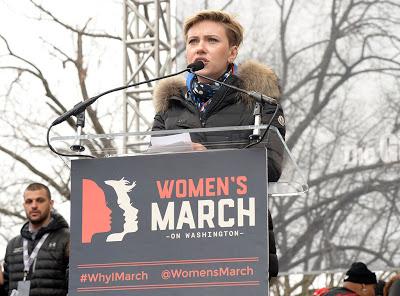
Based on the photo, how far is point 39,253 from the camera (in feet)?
22.1

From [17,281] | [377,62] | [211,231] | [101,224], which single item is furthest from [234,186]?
[377,62]

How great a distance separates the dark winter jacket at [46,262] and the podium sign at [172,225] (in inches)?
133

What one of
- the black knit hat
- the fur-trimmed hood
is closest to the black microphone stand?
the fur-trimmed hood

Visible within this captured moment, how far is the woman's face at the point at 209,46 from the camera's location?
150 inches

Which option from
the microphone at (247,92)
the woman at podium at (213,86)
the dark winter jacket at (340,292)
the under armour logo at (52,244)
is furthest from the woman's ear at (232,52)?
the under armour logo at (52,244)

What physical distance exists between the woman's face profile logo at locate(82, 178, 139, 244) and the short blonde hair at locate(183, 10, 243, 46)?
92cm

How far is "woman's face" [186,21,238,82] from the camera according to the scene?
3.82 metres

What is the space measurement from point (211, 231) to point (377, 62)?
604cm

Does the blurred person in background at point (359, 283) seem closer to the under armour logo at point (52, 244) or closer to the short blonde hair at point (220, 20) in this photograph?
the under armour logo at point (52, 244)

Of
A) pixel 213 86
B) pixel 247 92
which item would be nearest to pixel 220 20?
pixel 213 86

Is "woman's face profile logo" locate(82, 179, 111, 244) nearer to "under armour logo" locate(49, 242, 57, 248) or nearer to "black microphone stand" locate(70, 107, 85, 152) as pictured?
"black microphone stand" locate(70, 107, 85, 152)

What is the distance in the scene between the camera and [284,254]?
29.7ft

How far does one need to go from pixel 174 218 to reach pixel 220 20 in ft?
3.46

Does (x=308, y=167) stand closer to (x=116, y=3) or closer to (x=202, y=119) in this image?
(x=202, y=119)
